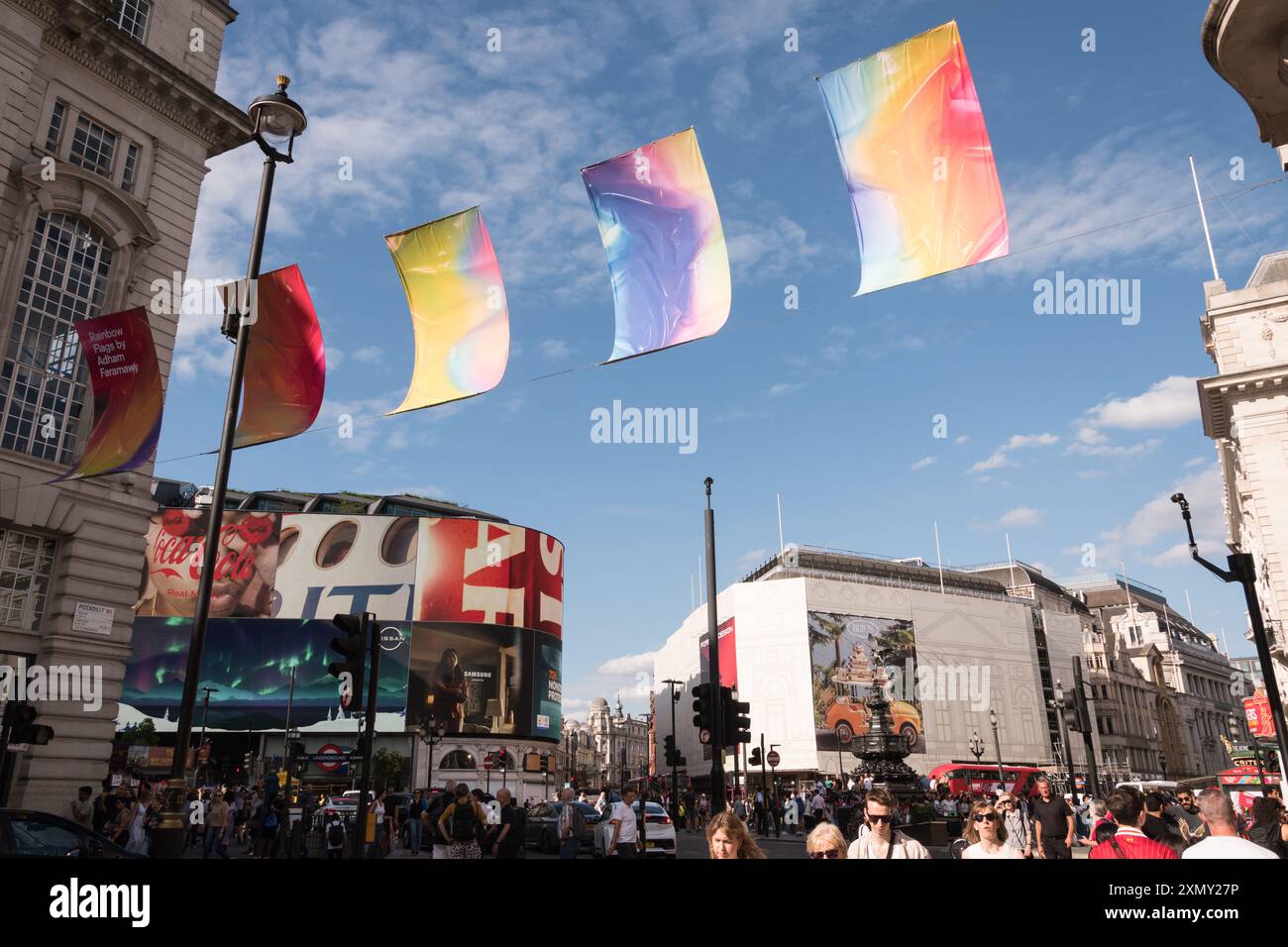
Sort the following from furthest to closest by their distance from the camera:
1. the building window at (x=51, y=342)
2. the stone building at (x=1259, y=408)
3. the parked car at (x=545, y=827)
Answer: the stone building at (x=1259, y=408) < the parked car at (x=545, y=827) < the building window at (x=51, y=342)

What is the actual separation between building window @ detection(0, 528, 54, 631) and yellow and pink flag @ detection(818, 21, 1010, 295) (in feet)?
61.6

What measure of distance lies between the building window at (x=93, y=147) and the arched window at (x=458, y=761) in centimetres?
5550

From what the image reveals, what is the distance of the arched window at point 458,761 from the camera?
223 feet

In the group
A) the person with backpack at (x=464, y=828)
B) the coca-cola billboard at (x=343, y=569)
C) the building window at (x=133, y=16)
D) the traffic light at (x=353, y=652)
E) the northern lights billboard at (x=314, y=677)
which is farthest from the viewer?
the coca-cola billboard at (x=343, y=569)

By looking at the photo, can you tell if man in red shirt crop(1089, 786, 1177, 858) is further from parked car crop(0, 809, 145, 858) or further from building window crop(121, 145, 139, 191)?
building window crop(121, 145, 139, 191)

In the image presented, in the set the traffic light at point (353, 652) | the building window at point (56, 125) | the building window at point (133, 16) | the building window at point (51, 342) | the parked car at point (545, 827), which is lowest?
the parked car at point (545, 827)

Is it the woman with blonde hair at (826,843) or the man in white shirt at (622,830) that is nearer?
the woman with blonde hair at (826,843)

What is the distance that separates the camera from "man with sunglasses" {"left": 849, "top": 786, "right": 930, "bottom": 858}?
6.00 meters

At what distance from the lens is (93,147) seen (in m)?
21.3

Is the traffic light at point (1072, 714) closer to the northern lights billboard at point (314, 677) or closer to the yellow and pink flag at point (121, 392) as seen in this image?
the yellow and pink flag at point (121, 392)

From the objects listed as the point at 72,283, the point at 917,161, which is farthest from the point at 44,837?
the point at 72,283

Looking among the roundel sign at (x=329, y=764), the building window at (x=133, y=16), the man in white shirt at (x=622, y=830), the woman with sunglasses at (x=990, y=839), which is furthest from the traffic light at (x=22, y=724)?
the roundel sign at (x=329, y=764)
